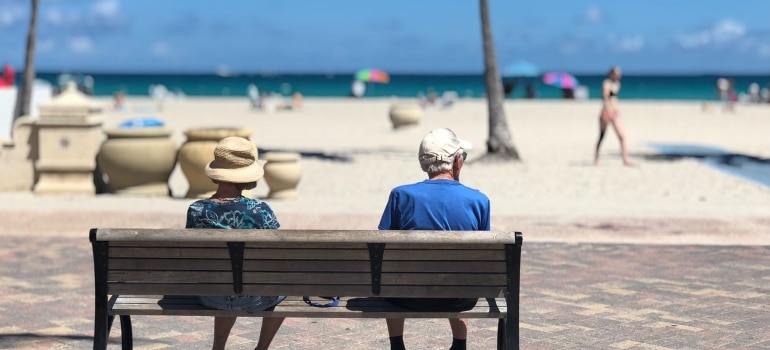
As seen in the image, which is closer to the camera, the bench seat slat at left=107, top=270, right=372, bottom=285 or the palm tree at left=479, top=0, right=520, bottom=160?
the bench seat slat at left=107, top=270, right=372, bottom=285

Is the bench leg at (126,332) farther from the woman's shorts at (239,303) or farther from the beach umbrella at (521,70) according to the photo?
the beach umbrella at (521,70)

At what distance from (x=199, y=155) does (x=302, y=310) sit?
353 inches

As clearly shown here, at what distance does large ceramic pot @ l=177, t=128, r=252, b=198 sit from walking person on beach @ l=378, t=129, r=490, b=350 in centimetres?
863

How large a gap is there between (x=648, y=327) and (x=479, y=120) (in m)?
32.3

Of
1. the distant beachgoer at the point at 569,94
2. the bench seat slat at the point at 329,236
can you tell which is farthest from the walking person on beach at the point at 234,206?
the distant beachgoer at the point at 569,94

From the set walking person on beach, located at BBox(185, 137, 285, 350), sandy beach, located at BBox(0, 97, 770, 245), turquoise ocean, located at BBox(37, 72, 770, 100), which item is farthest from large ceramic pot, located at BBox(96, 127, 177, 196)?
turquoise ocean, located at BBox(37, 72, 770, 100)

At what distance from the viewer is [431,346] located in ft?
21.5

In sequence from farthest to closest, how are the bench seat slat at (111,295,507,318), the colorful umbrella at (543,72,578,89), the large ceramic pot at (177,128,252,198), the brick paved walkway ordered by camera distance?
1. the colorful umbrella at (543,72,578,89)
2. the large ceramic pot at (177,128,252,198)
3. the brick paved walkway
4. the bench seat slat at (111,295,507,318)

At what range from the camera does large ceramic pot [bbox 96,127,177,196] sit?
14.2 meters

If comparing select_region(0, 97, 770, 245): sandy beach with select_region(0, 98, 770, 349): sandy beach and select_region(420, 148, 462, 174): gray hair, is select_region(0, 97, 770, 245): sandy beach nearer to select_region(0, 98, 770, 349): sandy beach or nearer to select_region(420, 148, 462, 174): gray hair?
select_region(0, 98, 770, 349): sandy beach

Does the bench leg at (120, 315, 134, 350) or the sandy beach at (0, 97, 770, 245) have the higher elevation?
the sandy beach at (0, 97, 770, 245)

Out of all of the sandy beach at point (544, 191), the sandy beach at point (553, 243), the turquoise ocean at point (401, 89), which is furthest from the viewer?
the turquoise ocean at point (401, 89)

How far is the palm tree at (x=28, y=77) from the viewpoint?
65.6ft

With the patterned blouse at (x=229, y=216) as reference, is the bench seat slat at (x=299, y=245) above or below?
below
